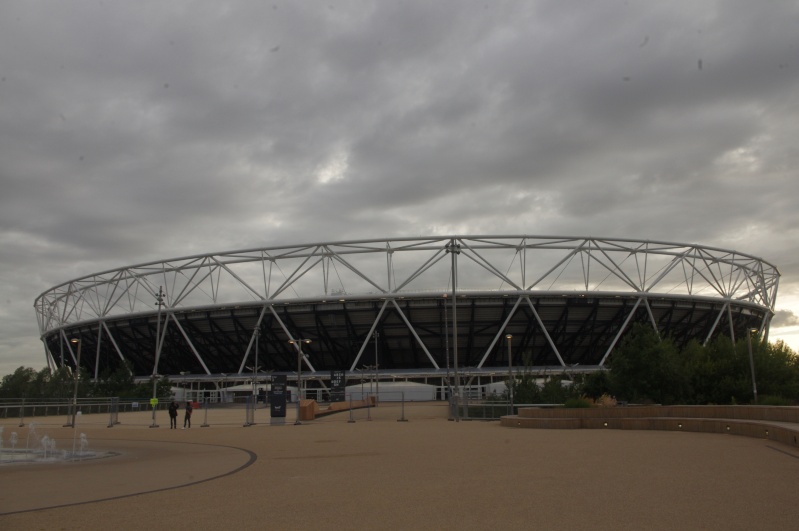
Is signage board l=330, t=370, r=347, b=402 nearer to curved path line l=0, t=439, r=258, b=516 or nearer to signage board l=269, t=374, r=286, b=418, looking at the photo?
signage board l=269, t=374, r=286, b=418

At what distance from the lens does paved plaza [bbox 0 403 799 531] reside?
7297mm

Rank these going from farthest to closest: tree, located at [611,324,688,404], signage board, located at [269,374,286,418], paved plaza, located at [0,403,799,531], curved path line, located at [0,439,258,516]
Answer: signage board, located at [269,374,286,418]
tree, located at [611,324,688,404]
curved path line, located at [0,439,258,516]
paved plaza, located at [0,403,799,531]

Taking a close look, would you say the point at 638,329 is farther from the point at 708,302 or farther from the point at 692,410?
the point at 708,302

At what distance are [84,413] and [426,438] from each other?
2924 centimetres

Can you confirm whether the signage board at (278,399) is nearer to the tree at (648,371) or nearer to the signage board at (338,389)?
the tree at (648,371)

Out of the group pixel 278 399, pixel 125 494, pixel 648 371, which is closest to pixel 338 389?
pixel 278 399

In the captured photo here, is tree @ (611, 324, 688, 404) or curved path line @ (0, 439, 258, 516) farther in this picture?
tree @ (611, 324, 688, 404)

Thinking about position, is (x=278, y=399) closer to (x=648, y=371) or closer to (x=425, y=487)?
(x=648, y=371)

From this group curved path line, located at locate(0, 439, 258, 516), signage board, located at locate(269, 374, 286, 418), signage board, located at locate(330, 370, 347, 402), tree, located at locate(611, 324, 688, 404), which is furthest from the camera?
signage board, located at locate(330, 370, 347, 402)

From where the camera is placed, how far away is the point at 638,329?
1149 inches

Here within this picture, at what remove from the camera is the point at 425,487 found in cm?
960

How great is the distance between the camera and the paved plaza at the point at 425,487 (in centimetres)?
730

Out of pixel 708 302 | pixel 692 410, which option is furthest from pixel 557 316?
pixel 692 410

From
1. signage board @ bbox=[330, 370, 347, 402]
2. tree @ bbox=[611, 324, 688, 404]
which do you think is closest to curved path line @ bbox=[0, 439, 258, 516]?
tree @ bbox=[611, 324, 688, 404]
